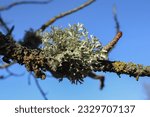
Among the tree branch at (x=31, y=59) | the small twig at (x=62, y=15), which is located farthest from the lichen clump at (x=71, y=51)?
the small twig at (x=62, y=15)

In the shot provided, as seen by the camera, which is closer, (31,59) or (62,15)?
(31,59)

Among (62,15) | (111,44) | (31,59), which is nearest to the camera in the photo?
(31,59)

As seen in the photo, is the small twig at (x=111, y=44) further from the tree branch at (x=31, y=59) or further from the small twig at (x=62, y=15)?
the small twig at (x=62, y=15)

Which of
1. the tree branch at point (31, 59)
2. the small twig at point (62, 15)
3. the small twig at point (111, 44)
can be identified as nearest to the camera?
the tree branch at point (31, 59)

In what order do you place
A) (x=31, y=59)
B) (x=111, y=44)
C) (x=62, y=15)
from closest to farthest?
(x=31, y=59)
(x=111, y=44)
(x=62, y=15)

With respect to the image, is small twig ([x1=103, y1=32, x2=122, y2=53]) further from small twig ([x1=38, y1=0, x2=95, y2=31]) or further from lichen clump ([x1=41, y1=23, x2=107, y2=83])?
small twig ([x1=38, y1=0, x2=95, y2=31])

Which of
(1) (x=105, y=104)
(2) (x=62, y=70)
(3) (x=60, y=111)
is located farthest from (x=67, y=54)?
(1) (x=105, y=104)

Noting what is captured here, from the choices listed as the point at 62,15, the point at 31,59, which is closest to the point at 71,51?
the point at 31,59

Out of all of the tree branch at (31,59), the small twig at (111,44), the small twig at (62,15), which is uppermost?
the small twig at (62,15)

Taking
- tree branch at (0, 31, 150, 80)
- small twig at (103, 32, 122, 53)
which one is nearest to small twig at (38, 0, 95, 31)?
small twig at (103, 32, 122, 53)

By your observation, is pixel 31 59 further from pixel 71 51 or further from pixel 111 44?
pixel 111 44
